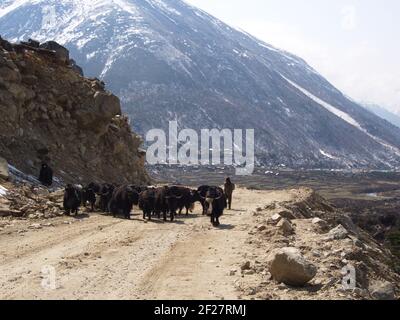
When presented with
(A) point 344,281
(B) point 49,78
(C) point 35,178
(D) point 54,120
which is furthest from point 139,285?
(B) point 49,78

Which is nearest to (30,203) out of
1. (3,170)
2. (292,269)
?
(3,170)

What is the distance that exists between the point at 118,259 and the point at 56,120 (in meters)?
21.4

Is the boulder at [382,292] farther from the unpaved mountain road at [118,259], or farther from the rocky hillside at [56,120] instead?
the rocky hillside at [56,120]

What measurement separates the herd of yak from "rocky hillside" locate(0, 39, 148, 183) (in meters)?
5.24

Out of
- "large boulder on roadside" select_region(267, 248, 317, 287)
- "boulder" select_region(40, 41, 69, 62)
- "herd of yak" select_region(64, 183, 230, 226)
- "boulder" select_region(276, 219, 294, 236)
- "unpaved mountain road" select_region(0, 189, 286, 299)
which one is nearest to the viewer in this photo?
"unpaved mountain road" select_region(0, 189, 286, 299)

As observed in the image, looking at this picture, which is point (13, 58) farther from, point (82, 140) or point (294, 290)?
point (294, 290)

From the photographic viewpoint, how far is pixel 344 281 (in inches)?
427

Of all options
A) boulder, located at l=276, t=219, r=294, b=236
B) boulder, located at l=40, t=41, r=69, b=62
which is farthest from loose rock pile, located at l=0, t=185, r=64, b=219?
boulder, located at l=40, t=41, r=69, b=62

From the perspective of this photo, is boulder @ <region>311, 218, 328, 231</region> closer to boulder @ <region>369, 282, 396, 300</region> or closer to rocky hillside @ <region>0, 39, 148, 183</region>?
boulder @ <region>369, 282, 396, 300</region>

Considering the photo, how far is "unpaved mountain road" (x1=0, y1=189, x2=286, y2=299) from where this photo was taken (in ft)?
33.2

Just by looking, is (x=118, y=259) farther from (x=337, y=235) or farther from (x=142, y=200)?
(x=142, y=200)

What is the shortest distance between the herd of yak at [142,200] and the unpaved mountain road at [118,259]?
3.71 feet

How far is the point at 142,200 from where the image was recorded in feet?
71.9

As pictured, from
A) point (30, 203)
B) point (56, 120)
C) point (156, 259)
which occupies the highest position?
point (56, 120)
